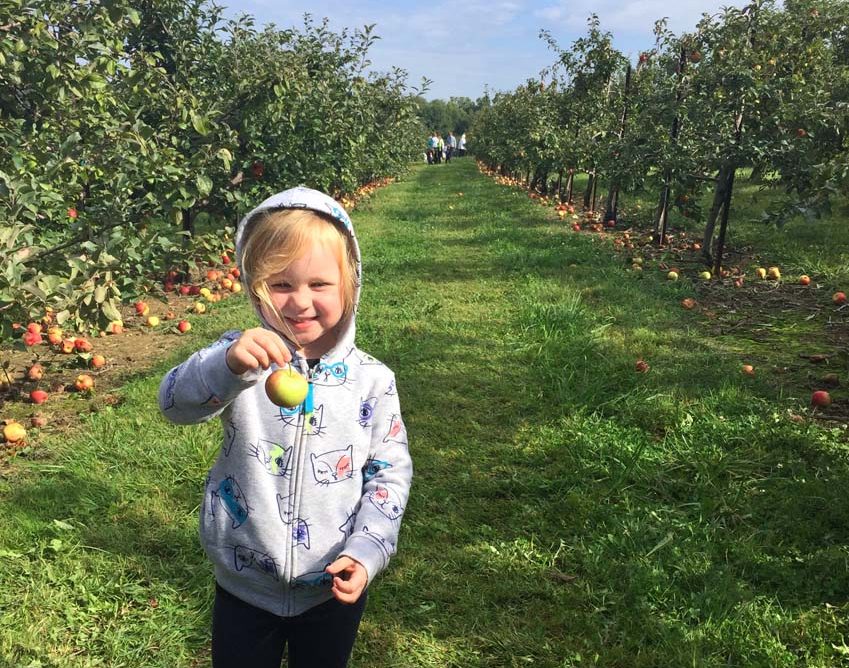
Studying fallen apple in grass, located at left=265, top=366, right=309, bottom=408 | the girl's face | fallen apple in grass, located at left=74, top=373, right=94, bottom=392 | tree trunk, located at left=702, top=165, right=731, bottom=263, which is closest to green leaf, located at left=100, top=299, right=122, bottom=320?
fallen apple in grass, located at left=74, top=373, right=94, bottom=392

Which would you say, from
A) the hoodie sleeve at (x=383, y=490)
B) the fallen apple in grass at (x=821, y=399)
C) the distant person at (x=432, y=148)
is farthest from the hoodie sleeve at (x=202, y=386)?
the distant person at (x=432, y=148)

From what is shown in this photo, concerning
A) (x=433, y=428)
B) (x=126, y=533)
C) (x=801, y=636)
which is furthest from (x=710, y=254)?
(x=126, y=533)

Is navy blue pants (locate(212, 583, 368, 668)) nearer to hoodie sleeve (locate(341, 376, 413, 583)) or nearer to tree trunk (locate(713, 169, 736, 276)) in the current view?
hoodie sleeve (locate(341, 376, 413, 583))

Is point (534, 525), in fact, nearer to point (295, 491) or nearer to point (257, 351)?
point (295, 491)

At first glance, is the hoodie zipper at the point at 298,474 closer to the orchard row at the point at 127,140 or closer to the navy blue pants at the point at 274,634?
the navy blue pants at the point at 274,634

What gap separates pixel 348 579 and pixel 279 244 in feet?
2.35

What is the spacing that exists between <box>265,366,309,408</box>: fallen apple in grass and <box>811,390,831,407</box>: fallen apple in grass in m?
3.73

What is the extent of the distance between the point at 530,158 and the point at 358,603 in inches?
561

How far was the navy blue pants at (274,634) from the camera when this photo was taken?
142cm

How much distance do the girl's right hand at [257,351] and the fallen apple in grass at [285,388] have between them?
11 centimetres

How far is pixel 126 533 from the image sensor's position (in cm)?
273

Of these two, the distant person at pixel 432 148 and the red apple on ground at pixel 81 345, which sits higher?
the distant person at pixel 432 148

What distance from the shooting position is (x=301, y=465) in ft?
4.56

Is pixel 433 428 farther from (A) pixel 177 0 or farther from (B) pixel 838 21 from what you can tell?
(B) pixel 838 21
